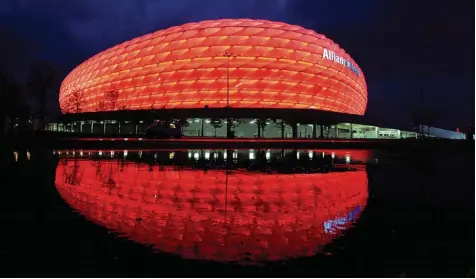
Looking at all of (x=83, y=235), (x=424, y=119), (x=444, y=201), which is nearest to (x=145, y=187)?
(x=83, y=235)

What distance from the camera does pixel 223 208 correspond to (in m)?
6.84

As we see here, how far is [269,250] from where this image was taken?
4492mm

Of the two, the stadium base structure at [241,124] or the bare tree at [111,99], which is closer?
the stadium base structure at [241,124]

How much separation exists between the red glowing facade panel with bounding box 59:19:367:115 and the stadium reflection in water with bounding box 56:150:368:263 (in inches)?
1883

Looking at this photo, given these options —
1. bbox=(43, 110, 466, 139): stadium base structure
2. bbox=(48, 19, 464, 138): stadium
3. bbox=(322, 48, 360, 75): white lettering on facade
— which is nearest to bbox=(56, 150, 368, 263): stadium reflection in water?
bbox=(43, 110, 466, 139): stadium base structure

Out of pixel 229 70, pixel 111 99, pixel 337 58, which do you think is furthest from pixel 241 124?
pixel 111 99

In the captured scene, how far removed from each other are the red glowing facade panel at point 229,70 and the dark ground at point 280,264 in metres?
51.9

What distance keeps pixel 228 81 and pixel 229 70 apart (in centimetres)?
356

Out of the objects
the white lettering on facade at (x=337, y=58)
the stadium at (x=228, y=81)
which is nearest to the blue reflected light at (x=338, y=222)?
the stadium at (x=228, y=81)

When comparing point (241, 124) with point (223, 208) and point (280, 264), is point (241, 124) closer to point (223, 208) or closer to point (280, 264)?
point (223, 208)

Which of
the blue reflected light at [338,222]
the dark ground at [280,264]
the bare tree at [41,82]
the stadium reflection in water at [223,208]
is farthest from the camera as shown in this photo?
the bare tree at [41,82]

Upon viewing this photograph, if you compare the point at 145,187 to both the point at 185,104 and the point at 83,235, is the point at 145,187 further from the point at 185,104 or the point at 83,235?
the point at 185,104

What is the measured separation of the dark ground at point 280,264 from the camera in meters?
3.88

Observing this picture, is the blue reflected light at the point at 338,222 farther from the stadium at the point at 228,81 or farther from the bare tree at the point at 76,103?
the bare tree at the point at 76,103
